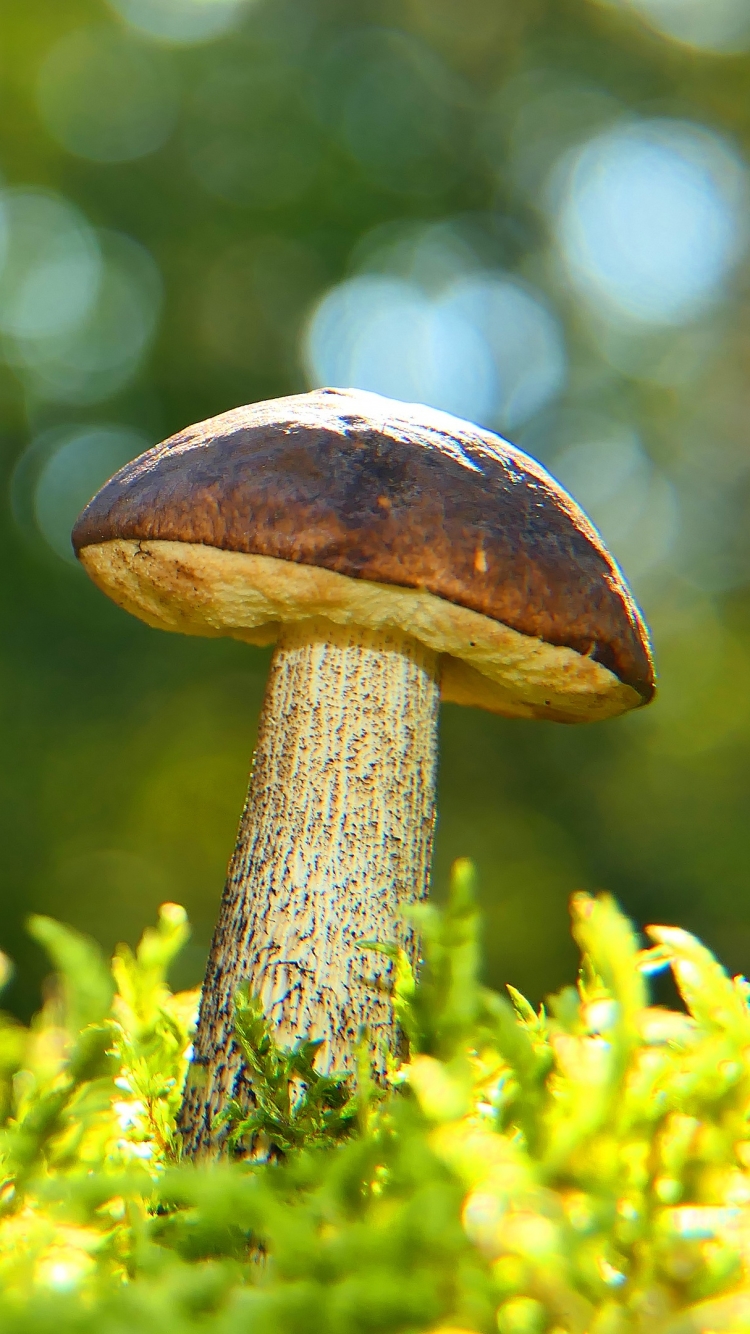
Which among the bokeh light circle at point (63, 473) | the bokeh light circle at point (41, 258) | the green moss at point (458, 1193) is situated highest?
the bokeh light circle at point (41, 258)

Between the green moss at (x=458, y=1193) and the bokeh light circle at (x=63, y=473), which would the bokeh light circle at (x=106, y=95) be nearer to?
the bokeh light circle at (x=63, y=473)

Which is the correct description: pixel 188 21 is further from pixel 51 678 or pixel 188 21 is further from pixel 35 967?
pixel 35 967

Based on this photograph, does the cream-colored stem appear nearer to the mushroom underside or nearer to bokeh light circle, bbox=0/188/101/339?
the mushroom underside

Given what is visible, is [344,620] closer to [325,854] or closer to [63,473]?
[325,854]

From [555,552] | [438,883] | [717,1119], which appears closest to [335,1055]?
[717,1119]

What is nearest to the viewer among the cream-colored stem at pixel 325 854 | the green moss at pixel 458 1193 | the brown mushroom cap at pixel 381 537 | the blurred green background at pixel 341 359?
the green moss at pixel 458 1193

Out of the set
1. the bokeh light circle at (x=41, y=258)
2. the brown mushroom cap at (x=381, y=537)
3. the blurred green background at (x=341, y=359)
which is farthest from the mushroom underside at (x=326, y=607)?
the bokeh light circle at (x=41, y=258)

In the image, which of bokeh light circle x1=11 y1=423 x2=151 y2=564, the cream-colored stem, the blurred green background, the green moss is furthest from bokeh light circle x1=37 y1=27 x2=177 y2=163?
the green moss
